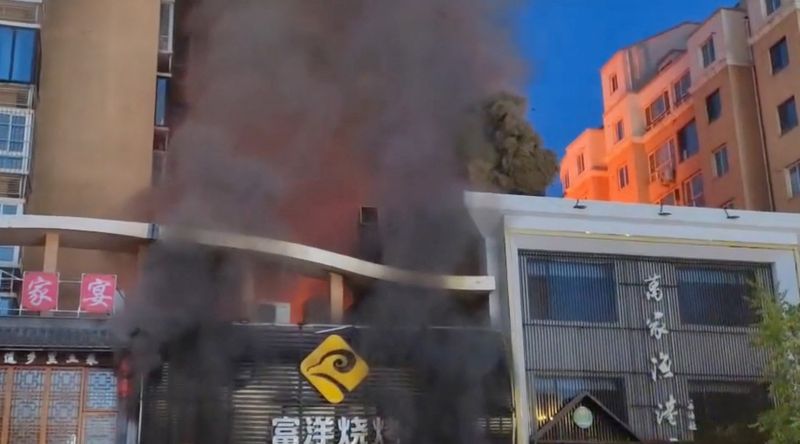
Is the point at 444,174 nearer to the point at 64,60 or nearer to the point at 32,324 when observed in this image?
the point at 32,324

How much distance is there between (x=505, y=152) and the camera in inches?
823

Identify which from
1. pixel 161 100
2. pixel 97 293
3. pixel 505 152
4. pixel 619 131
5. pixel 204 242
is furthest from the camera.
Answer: pixel 619 131

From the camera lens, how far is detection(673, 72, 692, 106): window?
28.4 m

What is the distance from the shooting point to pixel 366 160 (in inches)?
851

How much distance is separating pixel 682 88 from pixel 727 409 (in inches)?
530

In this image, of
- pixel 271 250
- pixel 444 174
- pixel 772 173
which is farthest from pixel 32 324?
pixel 772 173

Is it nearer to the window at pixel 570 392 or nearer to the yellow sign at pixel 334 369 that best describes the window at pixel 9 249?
the yellow sign at pixel 334 369

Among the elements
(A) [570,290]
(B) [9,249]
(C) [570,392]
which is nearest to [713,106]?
(A) [570,290]

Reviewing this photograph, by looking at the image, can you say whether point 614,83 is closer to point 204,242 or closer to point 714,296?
point 714,296

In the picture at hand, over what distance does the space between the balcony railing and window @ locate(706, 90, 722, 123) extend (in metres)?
17.4

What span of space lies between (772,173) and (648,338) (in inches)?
366

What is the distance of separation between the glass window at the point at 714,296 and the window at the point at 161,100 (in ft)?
42.0

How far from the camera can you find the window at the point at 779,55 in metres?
24.5

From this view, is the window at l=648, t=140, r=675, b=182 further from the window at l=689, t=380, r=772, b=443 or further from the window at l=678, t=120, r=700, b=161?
the window at l=689, t=380, r=772, b=443
